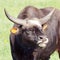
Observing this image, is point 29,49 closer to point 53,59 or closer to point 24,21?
point 24,21

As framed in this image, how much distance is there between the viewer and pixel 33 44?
9555 mm

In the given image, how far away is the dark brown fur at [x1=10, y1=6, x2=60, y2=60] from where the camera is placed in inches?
387

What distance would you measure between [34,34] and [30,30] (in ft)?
0.47

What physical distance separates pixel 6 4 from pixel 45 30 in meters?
11.9

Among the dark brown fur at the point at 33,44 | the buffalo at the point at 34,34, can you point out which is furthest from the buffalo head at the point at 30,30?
the dark brown fur at the point at 33,44

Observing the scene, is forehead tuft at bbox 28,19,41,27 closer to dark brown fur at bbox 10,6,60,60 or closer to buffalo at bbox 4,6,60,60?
buffalo at bbox 4,6,60,60

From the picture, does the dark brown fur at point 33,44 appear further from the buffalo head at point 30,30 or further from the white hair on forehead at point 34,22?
the white hair on forehead at point 34,22

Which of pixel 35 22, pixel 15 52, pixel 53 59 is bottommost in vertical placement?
pixel 53 59

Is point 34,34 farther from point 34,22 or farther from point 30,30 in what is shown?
point 34,22

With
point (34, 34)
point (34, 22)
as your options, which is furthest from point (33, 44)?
point (34, 22)

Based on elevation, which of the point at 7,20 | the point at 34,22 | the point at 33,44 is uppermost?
the point at 34,22

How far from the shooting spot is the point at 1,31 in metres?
14.6

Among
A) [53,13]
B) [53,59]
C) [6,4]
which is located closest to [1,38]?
[53,59]

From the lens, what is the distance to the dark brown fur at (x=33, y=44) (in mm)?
9817
